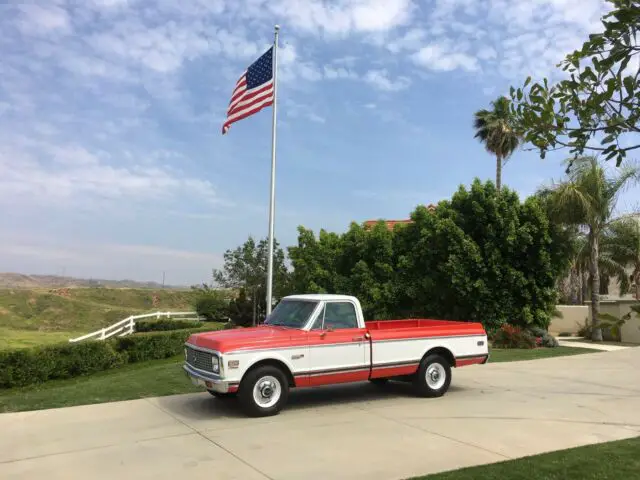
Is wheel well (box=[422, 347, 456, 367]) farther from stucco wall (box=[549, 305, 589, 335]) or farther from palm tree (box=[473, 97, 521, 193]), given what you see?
palm tree (box=[473, 97, 521, 193])

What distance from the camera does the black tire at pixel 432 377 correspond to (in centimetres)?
995

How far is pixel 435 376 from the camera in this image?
10.1m

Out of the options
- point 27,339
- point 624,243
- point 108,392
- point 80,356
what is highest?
point 624,243

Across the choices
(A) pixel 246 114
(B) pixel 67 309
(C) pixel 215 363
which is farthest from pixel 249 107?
(B) pixel 67 309

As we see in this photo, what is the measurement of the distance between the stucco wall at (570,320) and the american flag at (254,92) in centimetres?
1860

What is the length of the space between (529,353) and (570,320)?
12174mm

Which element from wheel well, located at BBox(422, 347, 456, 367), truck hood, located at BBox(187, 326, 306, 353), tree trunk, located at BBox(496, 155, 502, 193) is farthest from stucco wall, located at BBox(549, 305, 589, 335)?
truck hood, located at BBox(187, 326, 306, 353)

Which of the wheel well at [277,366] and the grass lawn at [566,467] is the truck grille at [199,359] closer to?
the wheel well at [277,366]

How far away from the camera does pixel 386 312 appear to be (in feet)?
78.4

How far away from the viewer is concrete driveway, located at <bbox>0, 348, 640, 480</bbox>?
243 inches

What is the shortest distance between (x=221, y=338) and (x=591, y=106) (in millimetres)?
6601

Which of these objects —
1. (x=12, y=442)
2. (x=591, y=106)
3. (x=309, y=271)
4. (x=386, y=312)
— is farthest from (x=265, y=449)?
(x=309, y=271)

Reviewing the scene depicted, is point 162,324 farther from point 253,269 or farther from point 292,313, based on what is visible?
point 292,313

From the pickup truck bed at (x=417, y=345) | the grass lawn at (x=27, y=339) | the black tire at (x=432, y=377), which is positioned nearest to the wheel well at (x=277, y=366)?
the pickup truck bed at (x=417, y=345)
